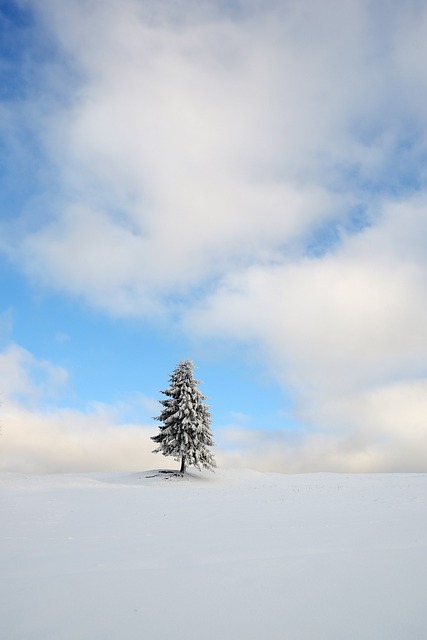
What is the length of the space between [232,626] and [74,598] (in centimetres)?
262

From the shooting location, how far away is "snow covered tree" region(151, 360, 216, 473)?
128 feet

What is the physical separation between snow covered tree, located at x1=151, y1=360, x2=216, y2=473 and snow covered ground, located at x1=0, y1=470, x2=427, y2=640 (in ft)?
83.6

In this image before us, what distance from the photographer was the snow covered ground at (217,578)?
5152 mm

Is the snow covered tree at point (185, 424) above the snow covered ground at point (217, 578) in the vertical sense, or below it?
above

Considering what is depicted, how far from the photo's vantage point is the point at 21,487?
90.6 ft

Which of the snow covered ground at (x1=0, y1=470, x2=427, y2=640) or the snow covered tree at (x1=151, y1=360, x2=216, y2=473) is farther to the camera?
the snow covered tree at (x1=151, y1=360, x2=216, y2=473)

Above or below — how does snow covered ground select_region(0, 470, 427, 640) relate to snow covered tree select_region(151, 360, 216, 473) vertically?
below

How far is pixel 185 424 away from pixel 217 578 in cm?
3291

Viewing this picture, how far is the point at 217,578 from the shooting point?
6.89m

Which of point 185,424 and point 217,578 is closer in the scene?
point 217,578

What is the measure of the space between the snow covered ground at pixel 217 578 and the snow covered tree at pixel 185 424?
25485mm

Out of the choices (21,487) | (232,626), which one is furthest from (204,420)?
(232,626)

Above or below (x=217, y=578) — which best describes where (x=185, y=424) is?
above

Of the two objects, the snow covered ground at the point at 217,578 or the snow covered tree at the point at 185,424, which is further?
the snow covered tree at the point at 185,424
